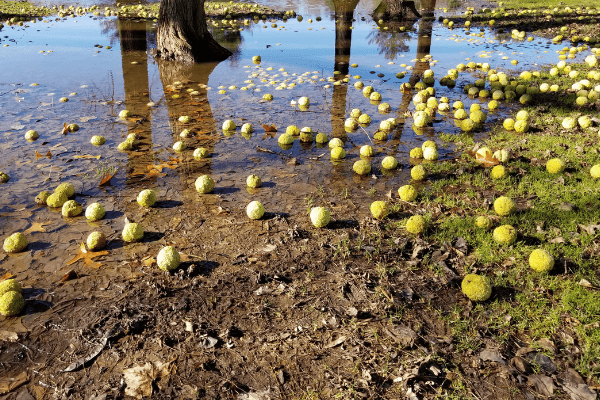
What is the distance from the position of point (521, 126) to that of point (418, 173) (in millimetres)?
2768

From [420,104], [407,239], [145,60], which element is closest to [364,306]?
[407,239]

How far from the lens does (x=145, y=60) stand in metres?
12.6

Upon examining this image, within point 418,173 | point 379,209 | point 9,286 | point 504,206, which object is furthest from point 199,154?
point 504,206

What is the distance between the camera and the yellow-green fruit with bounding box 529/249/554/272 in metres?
3.93

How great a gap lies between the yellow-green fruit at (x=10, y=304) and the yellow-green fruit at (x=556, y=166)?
657 centimetres

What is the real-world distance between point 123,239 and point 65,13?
23210mm

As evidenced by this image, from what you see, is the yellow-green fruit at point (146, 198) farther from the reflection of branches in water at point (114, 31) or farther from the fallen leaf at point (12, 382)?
the reflection of branches in water at point (114, 31)

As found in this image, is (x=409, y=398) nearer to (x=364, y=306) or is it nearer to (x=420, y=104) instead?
(x=364, y=306)

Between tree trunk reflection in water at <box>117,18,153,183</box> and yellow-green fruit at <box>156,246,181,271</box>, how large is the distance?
2169mm

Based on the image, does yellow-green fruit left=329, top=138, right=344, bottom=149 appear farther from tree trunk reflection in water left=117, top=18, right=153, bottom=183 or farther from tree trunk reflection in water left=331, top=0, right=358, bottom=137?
tree trunk reflection in water left=117, top=18, right=153, bottom=183

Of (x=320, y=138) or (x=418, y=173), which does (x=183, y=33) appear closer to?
(x=320, y=138)

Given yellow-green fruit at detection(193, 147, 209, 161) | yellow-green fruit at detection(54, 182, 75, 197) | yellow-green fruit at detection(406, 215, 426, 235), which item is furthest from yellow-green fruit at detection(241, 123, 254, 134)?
yellow-green fruit at detection(406, 215, 426, 235)

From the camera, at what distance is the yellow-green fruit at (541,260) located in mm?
3932

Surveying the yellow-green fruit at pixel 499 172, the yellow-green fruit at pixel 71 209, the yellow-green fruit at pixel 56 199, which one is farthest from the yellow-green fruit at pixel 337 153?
the yellow-green fruit at pixel 56 199
